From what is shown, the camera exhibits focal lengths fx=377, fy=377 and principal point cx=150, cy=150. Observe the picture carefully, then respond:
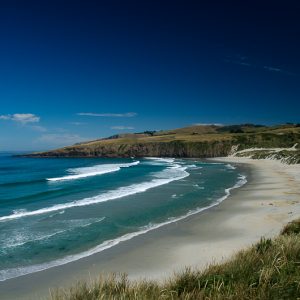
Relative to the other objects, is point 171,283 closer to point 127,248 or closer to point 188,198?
point 127,248

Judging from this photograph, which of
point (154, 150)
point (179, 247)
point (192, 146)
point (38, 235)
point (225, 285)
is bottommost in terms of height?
point (179, 247)

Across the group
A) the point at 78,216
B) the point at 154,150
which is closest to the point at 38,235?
the point at 78,216

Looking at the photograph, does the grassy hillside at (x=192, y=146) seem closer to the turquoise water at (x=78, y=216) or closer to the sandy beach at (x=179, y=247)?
the turquoise water at (x=78, y=216)

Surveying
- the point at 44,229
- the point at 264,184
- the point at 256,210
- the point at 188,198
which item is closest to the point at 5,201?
the point at 44,229

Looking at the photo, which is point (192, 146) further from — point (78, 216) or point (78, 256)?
point (78, 256)

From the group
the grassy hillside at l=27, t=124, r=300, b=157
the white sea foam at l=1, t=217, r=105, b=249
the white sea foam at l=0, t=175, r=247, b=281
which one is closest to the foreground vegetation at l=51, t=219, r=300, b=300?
the white sea foam at l=0, t=175, r=247, b=281

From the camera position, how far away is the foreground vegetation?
20.0 feet

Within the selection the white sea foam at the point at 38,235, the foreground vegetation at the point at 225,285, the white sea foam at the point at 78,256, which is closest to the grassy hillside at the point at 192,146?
the white sea foam at the point at 78,256

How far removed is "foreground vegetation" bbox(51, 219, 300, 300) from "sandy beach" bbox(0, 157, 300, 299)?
6.69 ft

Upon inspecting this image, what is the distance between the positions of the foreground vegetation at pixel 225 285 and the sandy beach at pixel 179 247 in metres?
2.04

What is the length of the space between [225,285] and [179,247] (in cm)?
946

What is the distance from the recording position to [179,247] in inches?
634

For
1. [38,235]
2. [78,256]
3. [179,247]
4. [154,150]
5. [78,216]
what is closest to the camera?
[78,256]

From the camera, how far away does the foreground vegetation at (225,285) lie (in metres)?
6.10
